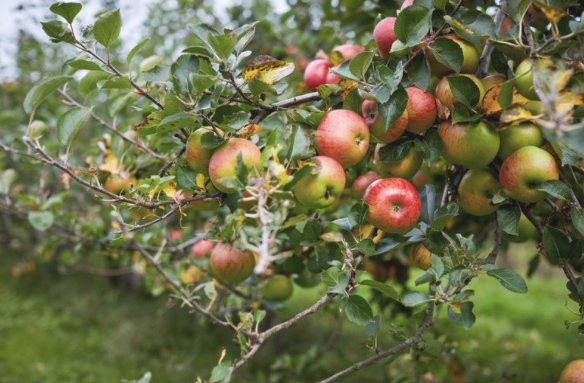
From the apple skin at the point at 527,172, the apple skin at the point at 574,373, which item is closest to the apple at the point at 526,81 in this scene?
the apple skin at the point at 527,172

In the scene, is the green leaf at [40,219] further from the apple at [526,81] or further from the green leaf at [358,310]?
the apple at [526,81]

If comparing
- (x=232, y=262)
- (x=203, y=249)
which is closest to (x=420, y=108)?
(x=232, y=262)

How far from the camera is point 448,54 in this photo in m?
0.98

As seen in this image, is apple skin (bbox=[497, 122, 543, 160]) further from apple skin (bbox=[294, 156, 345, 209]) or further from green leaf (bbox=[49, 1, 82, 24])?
green leaf (bbox=[49, 1, 82, 24])

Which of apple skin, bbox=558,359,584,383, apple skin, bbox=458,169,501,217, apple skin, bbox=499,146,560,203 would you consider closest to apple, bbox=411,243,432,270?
apple skin, bbox=458,169,501,217

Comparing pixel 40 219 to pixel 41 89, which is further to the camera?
pixel 40 219

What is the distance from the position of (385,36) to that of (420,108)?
0.20m

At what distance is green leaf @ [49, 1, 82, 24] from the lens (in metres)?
0.90

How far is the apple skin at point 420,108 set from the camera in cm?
102

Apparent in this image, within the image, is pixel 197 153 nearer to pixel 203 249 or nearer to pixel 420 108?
A: pixel 420 108

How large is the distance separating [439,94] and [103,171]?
107 cm

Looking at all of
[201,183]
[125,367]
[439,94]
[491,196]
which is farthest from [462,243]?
[125,367]

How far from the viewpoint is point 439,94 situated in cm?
105

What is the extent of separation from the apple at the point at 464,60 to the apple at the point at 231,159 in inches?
18.1
